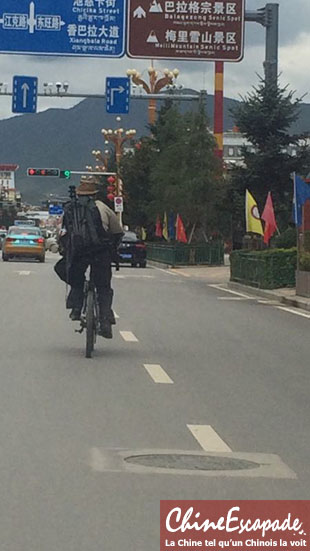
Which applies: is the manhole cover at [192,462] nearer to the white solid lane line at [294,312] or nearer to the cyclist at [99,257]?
the cyclist at [99,257]

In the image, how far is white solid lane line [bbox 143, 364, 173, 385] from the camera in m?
11.8

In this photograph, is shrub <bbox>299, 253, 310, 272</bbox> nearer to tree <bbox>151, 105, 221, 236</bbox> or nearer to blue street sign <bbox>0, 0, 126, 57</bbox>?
blue street sign <bbox>0, 0, 126, 57</bbox>

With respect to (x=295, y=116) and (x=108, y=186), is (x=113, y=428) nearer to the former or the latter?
(x=295, y=116)

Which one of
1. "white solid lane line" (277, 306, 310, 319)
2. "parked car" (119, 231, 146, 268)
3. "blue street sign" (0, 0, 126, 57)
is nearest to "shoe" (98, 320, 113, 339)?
"white solid lane line" (277, 306, 310, 319)

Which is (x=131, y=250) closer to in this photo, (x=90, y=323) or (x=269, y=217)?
(x=269, y=217)

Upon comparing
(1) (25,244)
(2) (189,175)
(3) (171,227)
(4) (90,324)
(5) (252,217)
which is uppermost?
(2) (189,175)

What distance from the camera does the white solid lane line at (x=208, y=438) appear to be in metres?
8.45

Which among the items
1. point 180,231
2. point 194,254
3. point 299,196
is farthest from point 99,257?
point 180,231

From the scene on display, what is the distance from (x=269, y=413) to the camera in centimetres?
1012

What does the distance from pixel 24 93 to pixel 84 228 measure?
26.6 metres

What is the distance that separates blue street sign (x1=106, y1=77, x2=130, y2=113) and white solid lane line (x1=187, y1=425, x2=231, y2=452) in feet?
A: 99.3

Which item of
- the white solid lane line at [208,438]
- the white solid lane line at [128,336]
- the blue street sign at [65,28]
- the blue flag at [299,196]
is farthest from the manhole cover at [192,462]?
the blue street sign at [65,28]

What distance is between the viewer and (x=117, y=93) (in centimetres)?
3909

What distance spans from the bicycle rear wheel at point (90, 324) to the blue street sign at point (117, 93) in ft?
85.1
